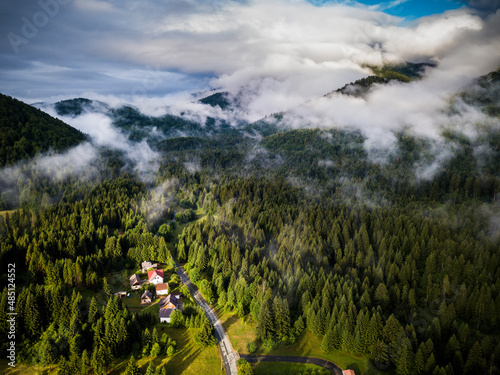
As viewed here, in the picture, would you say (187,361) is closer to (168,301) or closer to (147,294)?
(168,301)

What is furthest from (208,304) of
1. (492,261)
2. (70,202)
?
(70,202)

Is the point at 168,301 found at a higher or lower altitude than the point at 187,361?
higher

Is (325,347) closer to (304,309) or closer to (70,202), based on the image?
(304,309)

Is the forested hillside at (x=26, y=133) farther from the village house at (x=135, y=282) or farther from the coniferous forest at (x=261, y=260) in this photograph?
the village house at (x=135, y=282)

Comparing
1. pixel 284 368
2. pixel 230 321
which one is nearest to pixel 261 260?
pixel 230 321

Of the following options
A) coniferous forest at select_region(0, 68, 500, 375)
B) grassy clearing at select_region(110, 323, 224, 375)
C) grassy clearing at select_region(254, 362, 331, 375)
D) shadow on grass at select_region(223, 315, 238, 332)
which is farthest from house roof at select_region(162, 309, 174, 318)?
grassy clearing at select_region(254, 362, 331, 375)

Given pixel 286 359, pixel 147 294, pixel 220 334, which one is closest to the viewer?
pixel 286 359
